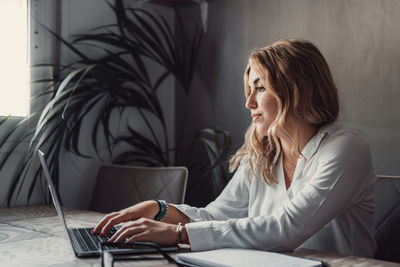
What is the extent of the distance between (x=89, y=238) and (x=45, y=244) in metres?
0.13

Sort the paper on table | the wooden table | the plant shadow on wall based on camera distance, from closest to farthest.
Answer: the paper on table, the wooden table, the plant shadow on wall

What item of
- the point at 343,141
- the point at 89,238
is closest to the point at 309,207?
the point at 343,141

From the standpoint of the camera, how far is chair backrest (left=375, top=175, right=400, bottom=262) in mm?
1812

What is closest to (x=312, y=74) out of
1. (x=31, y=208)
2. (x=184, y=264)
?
(x=184, y=264)

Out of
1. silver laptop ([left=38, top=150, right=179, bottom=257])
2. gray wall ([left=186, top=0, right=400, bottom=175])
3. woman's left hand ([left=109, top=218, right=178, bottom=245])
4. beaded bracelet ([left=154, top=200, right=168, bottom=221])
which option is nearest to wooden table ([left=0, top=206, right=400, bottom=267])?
silver laptop ([left=38, top=150, right=179, bottom=257])

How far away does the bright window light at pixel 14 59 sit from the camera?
254 cm

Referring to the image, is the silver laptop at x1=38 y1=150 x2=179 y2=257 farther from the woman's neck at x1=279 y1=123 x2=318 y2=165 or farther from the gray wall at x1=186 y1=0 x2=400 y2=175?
the gray wall at x1=186 y1=0 x2=400 y2=175

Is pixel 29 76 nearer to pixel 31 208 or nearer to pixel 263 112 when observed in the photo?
pixel 31 208

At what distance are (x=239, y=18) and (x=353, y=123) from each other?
976 millimetres

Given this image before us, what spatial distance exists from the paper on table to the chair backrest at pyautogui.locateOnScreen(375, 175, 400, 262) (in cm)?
79

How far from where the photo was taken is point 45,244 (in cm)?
148

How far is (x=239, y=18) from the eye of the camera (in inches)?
117

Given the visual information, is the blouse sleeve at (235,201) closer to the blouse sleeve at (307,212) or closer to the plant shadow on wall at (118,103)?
the blouse sleeve at (307,212)

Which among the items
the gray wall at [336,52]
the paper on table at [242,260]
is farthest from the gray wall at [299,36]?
the paper on table at [242,260]
